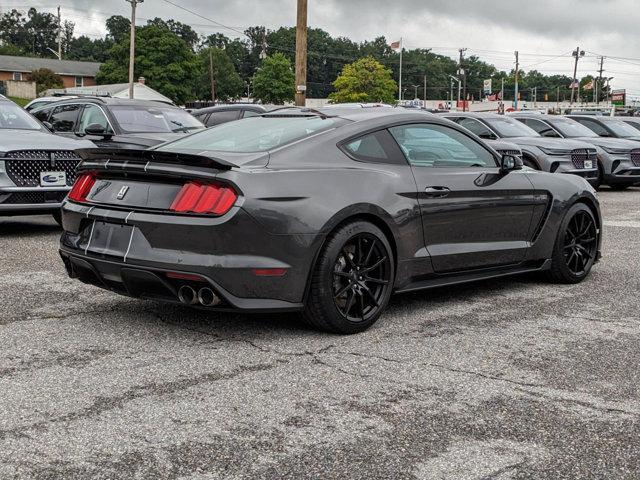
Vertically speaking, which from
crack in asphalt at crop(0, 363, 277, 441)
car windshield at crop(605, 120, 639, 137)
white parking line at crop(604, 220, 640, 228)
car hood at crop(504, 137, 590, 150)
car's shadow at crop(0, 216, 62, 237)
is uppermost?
car windshield at crop(605, 120, 639, 137)

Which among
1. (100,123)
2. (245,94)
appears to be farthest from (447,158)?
(245,94)

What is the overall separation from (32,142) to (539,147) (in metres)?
9.79

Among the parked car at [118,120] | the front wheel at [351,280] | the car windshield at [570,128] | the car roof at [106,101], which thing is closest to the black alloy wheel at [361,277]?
the front wheel at [351,280]

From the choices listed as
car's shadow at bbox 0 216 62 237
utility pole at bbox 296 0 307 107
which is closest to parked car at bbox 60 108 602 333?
car's shadow at bbox 0 216 62 237

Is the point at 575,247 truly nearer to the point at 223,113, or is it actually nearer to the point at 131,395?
the point at 131,395

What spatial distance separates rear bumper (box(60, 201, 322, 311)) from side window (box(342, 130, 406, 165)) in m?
0.79

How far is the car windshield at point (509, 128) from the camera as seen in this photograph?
16.5m

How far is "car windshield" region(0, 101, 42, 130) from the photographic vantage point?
10.3 metres

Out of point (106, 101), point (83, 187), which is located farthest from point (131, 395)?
→ point (106, 101)

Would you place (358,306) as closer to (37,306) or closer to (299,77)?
(37,306)

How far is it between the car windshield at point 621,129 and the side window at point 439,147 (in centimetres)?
1465

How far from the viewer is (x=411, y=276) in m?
5.64

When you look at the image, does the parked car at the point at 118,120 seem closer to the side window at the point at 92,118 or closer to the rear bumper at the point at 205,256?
the side window at the point at 92,118

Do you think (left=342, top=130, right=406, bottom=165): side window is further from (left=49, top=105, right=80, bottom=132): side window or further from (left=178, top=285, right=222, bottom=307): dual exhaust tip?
(left=49, top=105, right=80, bottom=132): side window
